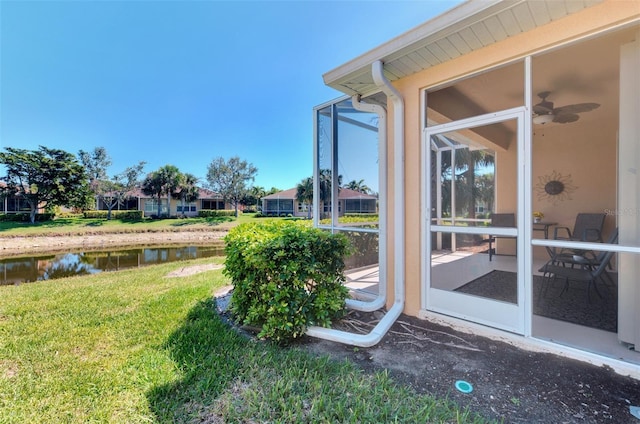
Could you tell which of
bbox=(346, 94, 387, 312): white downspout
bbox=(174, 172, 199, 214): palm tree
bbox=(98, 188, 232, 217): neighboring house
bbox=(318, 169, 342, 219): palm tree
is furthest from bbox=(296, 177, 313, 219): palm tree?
bbox=(98, 188, 232, 217): neighboring house

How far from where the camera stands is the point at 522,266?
242 centimetres

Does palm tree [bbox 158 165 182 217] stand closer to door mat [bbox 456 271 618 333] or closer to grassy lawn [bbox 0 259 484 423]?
grassy lawn [bbox 0 259 484 423]

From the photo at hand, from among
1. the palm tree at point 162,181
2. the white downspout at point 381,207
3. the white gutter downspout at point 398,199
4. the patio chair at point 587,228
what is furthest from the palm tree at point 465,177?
the palm tree at point 162,181

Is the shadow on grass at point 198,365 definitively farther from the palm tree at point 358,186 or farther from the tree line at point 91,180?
the tree line at point 91,180

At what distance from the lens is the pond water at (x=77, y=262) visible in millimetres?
8328

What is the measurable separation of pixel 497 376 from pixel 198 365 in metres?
2.38

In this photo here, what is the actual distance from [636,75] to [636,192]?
0.94 meters

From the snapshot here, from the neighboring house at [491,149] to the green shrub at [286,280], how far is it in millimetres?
355

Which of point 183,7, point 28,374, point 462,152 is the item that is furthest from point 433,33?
point 183,7

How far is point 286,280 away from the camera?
8.63 ft

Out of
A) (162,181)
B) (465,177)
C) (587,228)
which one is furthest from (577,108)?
(162,181)

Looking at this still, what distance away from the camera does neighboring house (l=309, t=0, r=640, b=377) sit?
86.6 inches

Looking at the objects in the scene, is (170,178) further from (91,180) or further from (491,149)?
(491,149)

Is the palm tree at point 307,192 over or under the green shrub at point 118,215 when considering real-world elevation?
over
